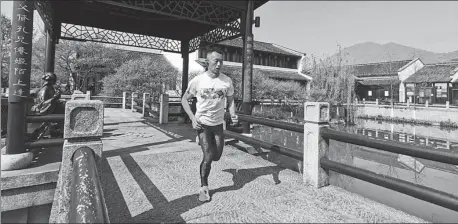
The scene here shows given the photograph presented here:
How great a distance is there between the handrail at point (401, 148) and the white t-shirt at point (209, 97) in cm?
140

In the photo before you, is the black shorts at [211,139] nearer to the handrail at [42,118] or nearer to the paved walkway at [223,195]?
the paved walkway at [223,195]

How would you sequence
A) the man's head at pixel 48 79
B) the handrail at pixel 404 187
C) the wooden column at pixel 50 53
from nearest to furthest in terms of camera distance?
the handrail at pixel 404 187
the man's head at pixel 48 79
the wooden column at pixel 50 53

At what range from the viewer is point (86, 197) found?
4.13 ft

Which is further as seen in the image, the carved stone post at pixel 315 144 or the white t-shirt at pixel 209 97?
the carved stone post at pixel 315 144

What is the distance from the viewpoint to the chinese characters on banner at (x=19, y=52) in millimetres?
3129

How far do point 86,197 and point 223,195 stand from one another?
1846mm

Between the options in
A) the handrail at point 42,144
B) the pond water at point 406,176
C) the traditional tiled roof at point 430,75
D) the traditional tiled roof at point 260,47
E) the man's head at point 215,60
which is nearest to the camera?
the man's head at point 215,60

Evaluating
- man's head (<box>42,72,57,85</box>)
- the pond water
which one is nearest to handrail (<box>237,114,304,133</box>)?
the pond water

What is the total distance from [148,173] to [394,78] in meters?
33.6

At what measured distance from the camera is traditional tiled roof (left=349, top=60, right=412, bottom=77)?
3073 cm

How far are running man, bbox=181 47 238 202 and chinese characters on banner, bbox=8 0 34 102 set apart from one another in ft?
7.32

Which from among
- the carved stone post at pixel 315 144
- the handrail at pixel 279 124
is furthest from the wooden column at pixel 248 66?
the carved stone post at pixel 315 144

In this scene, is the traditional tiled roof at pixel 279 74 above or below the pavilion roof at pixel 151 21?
above

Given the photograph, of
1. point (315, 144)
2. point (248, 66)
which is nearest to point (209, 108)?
point (315, 144)
